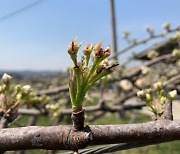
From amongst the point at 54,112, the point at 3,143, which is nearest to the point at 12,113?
the point at 3,143

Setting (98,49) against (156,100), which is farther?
(156,100)

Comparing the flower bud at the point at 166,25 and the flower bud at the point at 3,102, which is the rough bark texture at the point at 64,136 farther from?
the flower bud at the point at 166,25

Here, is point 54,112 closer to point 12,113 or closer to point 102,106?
point 102,106

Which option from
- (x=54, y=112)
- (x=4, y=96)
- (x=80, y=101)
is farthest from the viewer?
(x=54, y=112)

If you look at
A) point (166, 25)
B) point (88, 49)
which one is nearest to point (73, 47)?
point (88, 49)

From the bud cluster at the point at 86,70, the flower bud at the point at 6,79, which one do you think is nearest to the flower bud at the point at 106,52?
the bud cluster at the point at 86,70

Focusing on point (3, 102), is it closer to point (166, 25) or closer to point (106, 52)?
point (106, 52)
